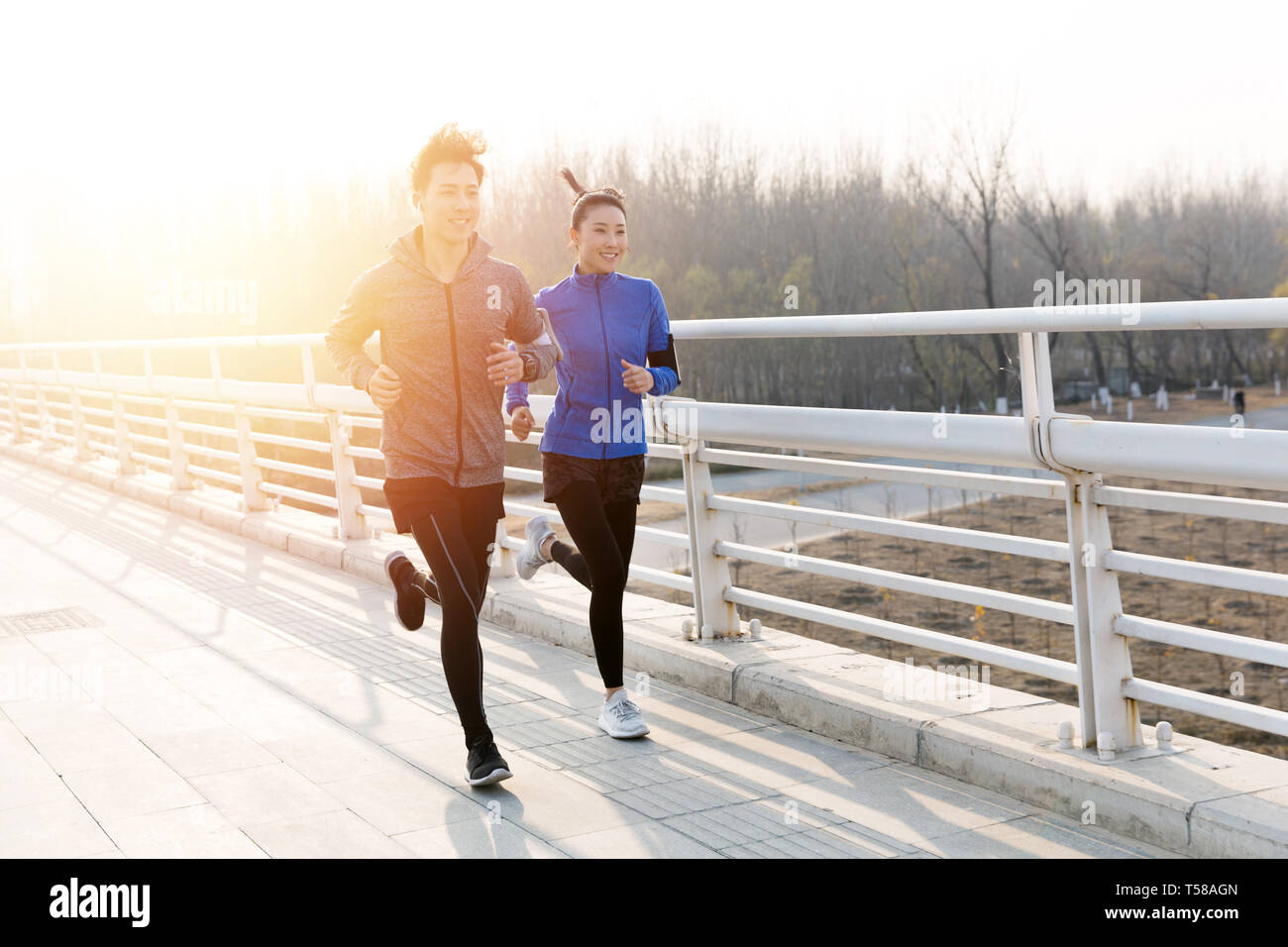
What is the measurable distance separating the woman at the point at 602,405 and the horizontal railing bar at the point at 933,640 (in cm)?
77

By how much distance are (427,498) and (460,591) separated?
12.7 inches

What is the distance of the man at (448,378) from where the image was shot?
4.27m

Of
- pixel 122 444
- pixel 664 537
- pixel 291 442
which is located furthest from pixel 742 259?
pixel 664 537

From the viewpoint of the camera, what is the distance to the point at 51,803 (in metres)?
4.15

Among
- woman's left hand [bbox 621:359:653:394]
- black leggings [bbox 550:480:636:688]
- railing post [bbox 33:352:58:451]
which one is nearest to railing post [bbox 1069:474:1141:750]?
woman's left hand [bbox 621:359:653:394]

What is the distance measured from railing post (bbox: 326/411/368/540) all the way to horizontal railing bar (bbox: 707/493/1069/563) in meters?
3.63

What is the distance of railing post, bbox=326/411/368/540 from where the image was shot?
28.4 ft

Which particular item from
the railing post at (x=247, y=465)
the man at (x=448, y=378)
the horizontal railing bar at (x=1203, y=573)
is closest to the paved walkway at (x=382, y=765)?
the man at (x=448, y=378)

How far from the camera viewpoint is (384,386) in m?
4.15

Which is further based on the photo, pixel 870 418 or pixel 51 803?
pixel 870 418

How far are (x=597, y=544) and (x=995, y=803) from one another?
1.66m
